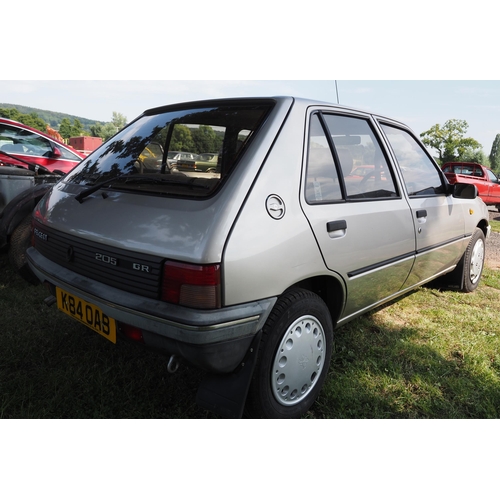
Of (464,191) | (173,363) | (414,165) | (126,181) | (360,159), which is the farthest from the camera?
(464,191)

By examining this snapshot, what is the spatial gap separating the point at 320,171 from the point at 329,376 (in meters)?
1.27

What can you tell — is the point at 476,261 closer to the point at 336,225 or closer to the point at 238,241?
the point at 336,225

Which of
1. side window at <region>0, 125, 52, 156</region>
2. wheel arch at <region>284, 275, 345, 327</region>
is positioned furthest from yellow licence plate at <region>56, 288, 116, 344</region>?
side window at <region>0, 125, 52, 156</region>

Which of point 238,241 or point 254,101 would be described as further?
point 254,101

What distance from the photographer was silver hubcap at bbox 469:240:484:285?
13.7 ft

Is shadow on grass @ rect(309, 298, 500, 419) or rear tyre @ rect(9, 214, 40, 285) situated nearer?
shadow on grass @ rect(309, 298, 500, 419)

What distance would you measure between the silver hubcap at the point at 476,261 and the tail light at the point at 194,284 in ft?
11.3

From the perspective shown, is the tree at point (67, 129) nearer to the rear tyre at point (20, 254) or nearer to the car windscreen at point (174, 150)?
the rear tyre at point (20, 254)

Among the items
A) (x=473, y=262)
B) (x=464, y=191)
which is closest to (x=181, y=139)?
(x=464, y=191)

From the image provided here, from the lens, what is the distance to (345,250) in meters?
2.24

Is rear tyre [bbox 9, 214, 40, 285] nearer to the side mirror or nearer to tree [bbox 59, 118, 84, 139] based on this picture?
the side mirror

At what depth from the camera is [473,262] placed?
4.21 m

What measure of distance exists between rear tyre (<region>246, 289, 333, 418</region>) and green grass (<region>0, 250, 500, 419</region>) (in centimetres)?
22
